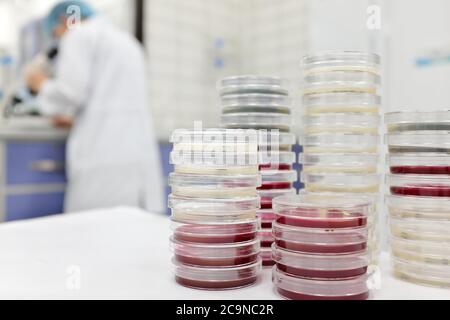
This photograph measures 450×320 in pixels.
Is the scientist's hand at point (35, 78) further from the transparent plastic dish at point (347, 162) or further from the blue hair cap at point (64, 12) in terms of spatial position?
the transparent plastic dish at point (347, 162)

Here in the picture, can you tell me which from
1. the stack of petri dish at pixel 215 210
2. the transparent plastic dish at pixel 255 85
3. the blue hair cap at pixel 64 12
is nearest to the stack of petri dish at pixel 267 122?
the transparent plastic dish at pixel 255 85

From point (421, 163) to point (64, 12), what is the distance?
6.90ft

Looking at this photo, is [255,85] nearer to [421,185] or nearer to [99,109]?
[421,185]

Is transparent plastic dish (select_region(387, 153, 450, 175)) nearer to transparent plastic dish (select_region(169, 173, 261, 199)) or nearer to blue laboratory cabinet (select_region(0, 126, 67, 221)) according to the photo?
transparent plastic dish (select_region(169, 173, 261, 199))

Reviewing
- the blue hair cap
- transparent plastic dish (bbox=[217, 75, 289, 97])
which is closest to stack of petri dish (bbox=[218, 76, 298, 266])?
transparent plastic dish (bbox=[217, 75, 289, 97])

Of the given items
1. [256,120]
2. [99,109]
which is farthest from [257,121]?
[99,109]

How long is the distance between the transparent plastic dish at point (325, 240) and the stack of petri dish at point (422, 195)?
0.33ft

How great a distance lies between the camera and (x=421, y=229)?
0.61 meters

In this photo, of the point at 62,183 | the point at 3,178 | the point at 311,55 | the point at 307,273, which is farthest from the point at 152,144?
the point at 307,273

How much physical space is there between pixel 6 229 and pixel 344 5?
Answer: 2.38m

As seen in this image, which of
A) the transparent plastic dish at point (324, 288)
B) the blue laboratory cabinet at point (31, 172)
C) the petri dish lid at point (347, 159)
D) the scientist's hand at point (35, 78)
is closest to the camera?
the transparent plastic dish at point (324, 288)

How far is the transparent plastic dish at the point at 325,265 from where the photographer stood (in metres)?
0.54
